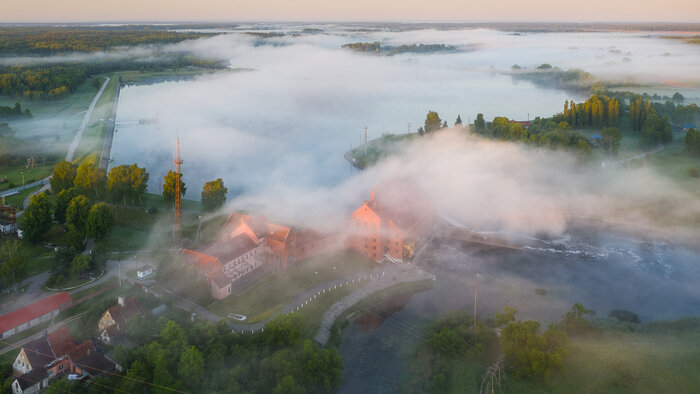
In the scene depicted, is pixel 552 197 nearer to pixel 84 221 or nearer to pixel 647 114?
pixel 647 114

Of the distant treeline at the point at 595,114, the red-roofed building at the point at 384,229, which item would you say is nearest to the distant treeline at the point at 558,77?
the distant treeline at the point at 595,114

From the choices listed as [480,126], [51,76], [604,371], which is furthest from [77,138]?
[604,371]

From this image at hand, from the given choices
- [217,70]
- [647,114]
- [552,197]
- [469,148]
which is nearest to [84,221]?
[552,197]

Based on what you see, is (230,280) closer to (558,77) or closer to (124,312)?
(124,312)

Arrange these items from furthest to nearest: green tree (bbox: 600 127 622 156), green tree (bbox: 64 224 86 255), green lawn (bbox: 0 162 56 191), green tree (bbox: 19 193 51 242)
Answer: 1. green tree (bbox: 600 127 622 156)
2. green lawn (bbox: 0 162 56 191)
3. green tree (bbox: 19 193 51 242)
4. green tree (bbox: 64 224 86 255)

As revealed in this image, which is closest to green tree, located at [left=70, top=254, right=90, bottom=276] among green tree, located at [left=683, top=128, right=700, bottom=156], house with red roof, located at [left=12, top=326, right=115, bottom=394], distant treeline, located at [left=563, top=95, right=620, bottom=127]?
house with red roof, located at [left=12, top=326, right=115, bottom=394]

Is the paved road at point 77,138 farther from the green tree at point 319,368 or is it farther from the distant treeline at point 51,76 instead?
the green tree at point 319,368

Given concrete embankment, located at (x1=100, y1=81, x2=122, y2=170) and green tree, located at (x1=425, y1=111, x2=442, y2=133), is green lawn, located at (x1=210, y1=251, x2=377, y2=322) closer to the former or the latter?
concrete embankment, located at (x1=100, y1=81, x2=122, y2=170)
